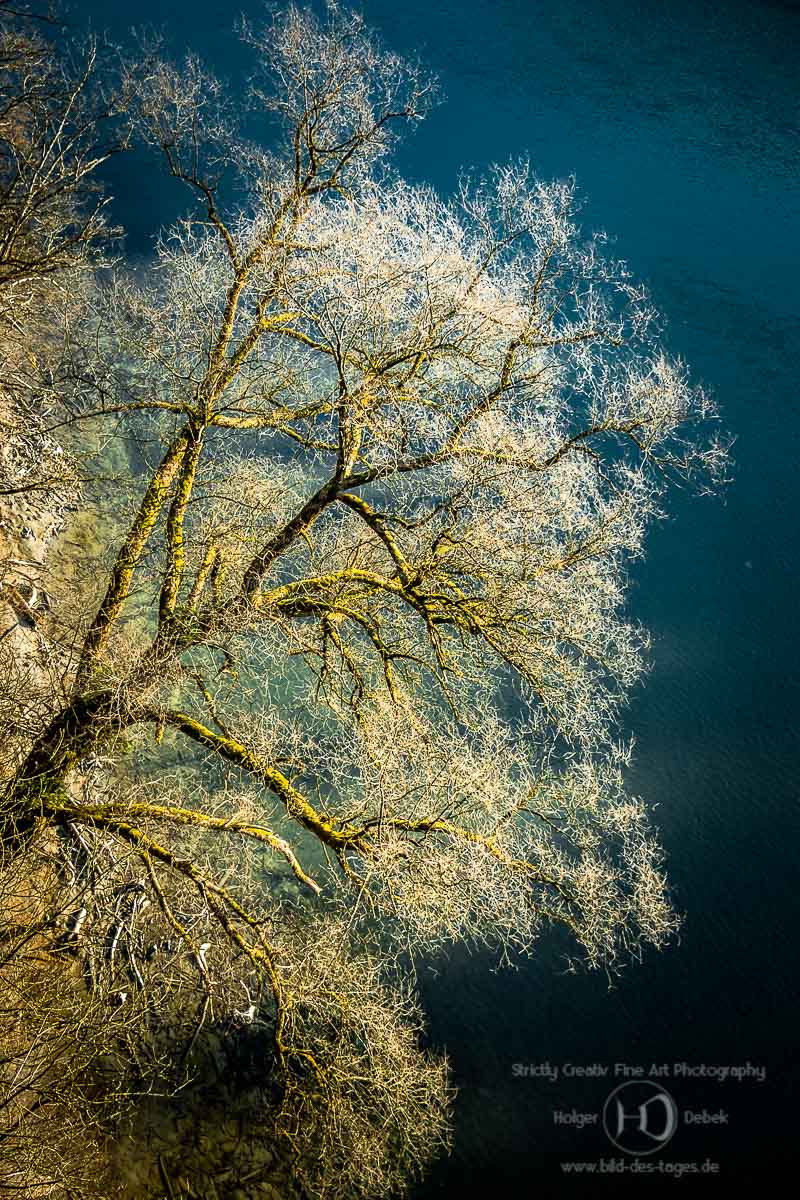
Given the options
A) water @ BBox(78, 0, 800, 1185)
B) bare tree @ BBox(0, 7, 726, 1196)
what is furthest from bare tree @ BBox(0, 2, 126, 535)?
water @ BBox(78, 0, 800, 1185)

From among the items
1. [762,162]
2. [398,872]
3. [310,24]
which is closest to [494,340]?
[310,24]

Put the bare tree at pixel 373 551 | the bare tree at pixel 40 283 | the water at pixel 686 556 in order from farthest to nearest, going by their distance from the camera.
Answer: the water at pixel 686 556
the bare tree at pixel 373 551
the bare tree at pixel 40 283

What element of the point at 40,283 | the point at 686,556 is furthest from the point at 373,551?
the point at 686,556

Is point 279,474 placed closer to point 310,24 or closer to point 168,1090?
point 310,24

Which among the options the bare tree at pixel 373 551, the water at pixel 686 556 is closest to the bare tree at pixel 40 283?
the bare tree at pixel 373 551

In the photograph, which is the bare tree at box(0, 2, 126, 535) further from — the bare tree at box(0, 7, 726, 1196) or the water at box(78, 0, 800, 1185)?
the water at box(78, 0, 800, 1185)

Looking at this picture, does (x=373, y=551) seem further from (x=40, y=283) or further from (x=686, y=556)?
(x=686, y=556)

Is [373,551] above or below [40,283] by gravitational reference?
below

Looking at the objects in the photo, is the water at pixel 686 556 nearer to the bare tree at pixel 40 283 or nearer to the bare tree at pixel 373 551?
the bare tree at pixel 373 551

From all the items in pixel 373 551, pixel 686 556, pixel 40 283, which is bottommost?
pixel 373 551
